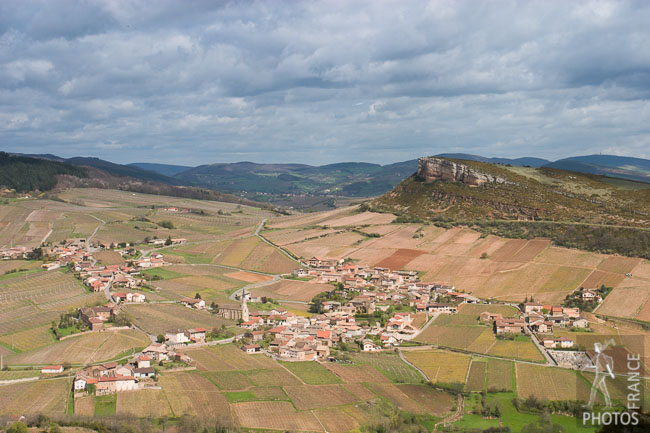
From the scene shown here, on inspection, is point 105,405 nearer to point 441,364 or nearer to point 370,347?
point 370,347

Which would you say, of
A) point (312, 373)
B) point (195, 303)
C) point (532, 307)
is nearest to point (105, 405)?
point (312, 373)

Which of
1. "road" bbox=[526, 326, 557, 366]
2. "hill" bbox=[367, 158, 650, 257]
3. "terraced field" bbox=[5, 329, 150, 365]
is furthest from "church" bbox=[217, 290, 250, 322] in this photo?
"hill" bbox=[367, 158, 650, 257]

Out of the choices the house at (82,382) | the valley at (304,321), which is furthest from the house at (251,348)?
the house at (82,382)

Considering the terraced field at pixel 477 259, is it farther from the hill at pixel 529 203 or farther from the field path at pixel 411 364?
the field path at pixel 411 364

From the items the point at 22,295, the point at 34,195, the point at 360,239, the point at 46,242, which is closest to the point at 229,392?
the point at 22,295

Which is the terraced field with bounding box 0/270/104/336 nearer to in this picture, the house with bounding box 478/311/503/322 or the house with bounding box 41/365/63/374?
the house with bounding box 41/365/63/374
